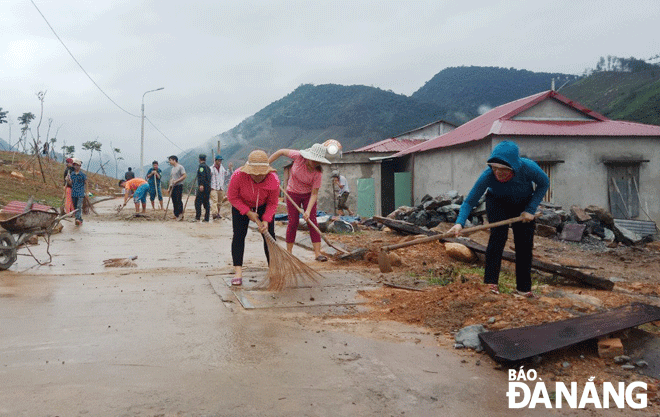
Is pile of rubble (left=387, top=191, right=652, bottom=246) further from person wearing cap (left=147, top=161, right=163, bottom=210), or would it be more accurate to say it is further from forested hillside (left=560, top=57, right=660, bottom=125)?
forested hillside (left=560, top=57, right=660, bottom=125)

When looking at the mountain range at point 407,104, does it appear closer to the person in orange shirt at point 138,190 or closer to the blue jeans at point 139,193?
the person in orange shirt at point 138,190

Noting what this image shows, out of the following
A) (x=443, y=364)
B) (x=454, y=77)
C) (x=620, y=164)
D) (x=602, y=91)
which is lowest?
(x=443, y=364)

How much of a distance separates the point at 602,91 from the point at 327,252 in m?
76.3

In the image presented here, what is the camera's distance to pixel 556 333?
12.2ft

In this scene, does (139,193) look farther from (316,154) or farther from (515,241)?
(515,241)

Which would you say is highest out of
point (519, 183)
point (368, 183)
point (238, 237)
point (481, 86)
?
point (481, 86)

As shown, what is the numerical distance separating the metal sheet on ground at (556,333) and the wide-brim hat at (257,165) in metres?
2.95

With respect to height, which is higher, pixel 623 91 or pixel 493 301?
pixel 623 91

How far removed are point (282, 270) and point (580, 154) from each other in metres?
13.1

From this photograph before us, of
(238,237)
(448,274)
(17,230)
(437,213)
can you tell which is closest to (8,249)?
(17,230)

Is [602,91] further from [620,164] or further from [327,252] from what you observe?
[327,252]

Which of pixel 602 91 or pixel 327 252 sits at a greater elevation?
pixel 602 91

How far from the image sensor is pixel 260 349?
12.2ft

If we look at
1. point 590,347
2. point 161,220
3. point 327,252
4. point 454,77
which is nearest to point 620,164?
point 327,252
